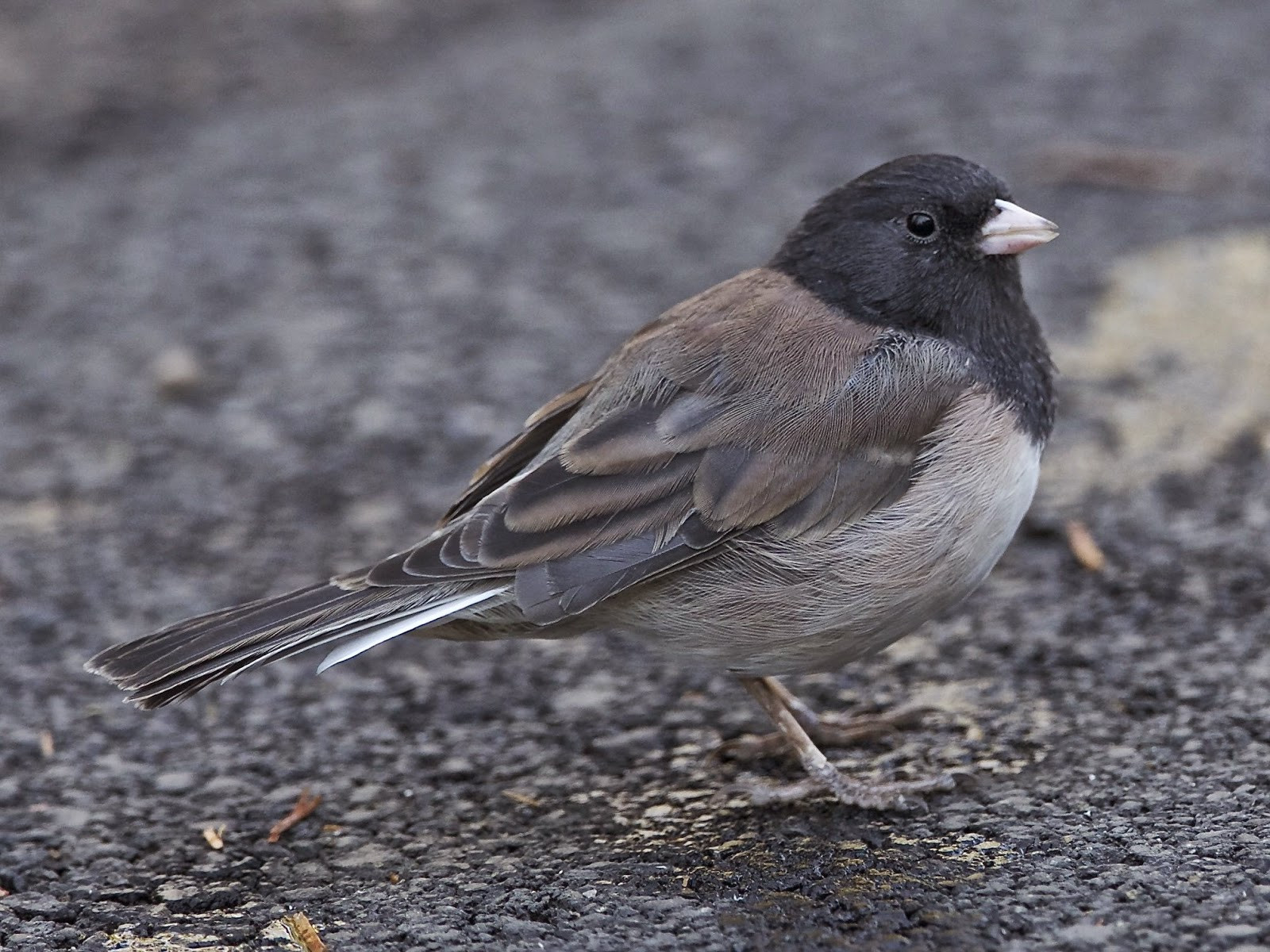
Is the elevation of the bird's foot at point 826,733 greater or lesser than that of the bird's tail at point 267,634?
lesser

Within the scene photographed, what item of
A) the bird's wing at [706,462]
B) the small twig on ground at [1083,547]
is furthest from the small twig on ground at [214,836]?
the small twig on ground at [1083,547]

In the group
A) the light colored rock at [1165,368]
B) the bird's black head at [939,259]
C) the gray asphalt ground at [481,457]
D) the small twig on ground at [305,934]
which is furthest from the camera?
the light colored rock at [1165,368]

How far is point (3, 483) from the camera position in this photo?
469 centimetres

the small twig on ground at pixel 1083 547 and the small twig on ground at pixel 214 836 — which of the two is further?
the small twig on ground at pixel 1083 547

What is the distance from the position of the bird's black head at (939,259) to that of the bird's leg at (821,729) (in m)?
0.74

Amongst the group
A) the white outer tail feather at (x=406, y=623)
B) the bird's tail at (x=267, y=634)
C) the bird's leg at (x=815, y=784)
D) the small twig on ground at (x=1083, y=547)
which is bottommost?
the bird's leg at (x=815, y=784)

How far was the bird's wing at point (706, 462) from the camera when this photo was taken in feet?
10.3

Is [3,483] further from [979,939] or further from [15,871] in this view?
[979,939]

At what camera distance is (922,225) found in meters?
3.52

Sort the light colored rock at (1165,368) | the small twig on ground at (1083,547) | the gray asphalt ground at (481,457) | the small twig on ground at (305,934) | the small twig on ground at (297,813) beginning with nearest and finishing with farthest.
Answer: the small twig on ground at (305,934)
the gray asphalt ground at (481,457)
the small twig on ground at (297,813)
the small twig on ground at (1083,547)
the light colored rock at (1165,368)

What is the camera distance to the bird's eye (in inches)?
138

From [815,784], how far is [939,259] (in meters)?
1.16

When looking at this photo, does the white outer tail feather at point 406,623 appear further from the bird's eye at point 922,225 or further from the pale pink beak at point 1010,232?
the pale pink beak at point 1010,232

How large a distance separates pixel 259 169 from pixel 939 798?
420 cm
